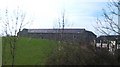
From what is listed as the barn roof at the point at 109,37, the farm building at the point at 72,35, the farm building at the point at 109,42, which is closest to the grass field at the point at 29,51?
the farm building at the point at 72,35

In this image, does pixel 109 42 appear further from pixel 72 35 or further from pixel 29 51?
pixel 29 51

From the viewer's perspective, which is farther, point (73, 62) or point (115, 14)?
point (73, 62)

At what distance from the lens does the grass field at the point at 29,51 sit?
14.6 m

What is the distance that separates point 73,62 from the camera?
10695 mm

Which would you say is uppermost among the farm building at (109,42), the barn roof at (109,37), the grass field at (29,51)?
the barn roof at (109,37)

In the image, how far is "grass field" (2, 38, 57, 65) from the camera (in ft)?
47.9

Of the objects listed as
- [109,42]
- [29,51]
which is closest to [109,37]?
[109,42]

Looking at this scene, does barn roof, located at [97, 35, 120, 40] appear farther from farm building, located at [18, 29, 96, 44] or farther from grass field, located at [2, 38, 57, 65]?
grass field, located at [2, 38, 57, 65]

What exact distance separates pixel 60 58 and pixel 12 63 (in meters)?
4.04

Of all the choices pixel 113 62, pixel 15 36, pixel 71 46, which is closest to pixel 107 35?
pixel 113 62

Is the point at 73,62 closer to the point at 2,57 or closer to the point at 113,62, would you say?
the point at 113,62

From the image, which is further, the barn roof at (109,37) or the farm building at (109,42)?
the farm building at (109,42)

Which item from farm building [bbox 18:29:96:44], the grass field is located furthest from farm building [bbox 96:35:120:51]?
the grass field

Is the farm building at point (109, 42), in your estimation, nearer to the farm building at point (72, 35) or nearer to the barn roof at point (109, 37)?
the barn roof at point (109, 37)
